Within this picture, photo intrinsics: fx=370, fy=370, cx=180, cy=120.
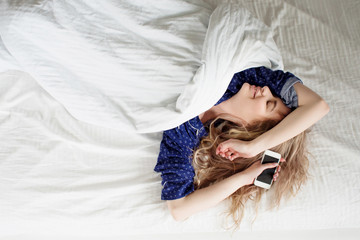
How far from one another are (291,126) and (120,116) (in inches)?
19.8

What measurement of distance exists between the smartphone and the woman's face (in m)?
0.11

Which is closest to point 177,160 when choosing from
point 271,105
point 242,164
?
point 242,164

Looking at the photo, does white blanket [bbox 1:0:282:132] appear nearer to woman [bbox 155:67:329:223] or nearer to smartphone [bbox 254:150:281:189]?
woman [bbox 155:67:329:223]

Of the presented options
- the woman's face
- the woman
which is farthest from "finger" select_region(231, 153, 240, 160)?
the woman's face

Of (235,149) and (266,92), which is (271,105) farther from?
(235,149)

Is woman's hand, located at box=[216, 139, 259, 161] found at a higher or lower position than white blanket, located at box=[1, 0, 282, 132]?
lower

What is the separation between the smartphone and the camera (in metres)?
1.12

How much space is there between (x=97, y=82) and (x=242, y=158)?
0.51 meters

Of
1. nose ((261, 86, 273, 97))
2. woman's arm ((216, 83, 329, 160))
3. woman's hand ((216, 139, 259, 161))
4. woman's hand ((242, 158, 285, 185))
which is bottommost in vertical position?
woman's hand ((242, 158, 285, 185))

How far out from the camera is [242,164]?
117cm

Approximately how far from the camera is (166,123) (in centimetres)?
108

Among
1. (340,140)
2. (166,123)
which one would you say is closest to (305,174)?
(340,140)

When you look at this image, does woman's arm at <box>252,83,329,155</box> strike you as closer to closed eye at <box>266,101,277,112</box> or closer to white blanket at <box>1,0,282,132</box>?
closed eye at <box>266,101,277,112</box>

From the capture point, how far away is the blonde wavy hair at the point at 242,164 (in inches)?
44.7
